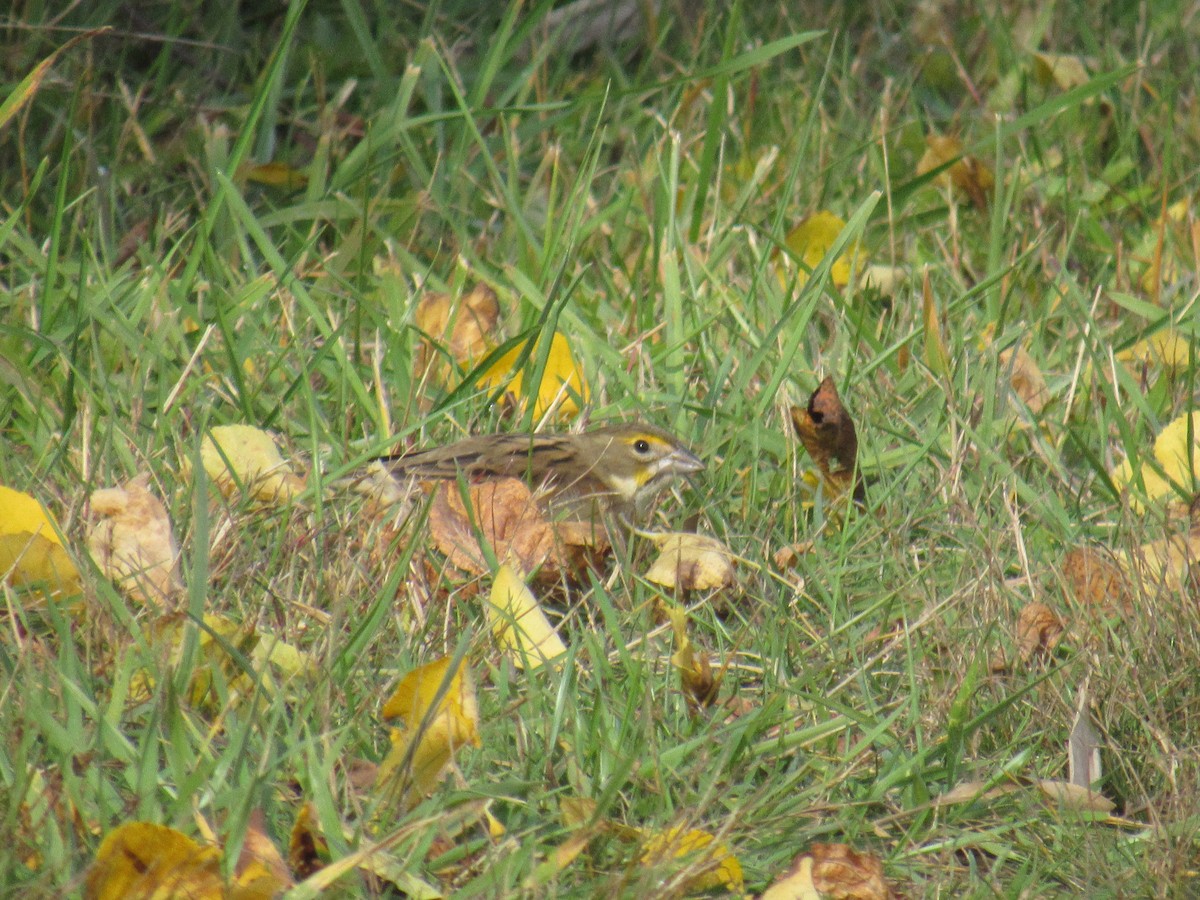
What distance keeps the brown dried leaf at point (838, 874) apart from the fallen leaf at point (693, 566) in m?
0.91

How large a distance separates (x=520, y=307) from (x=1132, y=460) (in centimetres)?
178

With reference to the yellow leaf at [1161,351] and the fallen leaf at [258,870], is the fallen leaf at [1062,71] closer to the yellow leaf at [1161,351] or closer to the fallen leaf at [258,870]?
the yellow leaf at [1161,351]

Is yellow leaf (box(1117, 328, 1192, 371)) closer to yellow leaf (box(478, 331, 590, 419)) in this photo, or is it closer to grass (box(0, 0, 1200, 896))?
grass (box(0, 0, 1200, 896))

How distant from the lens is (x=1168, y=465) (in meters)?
3.96

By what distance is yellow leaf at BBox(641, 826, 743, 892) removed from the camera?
253 centimetres

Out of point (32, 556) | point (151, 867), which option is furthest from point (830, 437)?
point (151, 867)

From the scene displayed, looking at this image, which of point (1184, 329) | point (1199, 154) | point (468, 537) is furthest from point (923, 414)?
point (1199, 154)

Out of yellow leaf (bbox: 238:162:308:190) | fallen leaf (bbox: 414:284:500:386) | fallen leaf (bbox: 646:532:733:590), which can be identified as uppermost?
yellow leaf (bbox: 238:162:308:190)

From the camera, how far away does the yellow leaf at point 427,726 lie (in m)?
2.62

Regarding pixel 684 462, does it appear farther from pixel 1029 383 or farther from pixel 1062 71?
pixel 1062 71

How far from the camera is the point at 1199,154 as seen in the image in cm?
582

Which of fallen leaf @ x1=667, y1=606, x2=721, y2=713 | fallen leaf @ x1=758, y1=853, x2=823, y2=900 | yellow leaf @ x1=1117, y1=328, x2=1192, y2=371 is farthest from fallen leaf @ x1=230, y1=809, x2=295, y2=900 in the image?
yellow leaf @ x1=1117, y1=328, x2=1192, y2=371

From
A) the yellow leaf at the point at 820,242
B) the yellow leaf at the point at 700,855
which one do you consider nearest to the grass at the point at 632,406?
the yellow leaf at the point at 700,855

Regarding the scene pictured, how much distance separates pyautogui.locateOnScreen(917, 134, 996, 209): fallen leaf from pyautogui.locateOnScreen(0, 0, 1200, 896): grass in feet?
0.39
